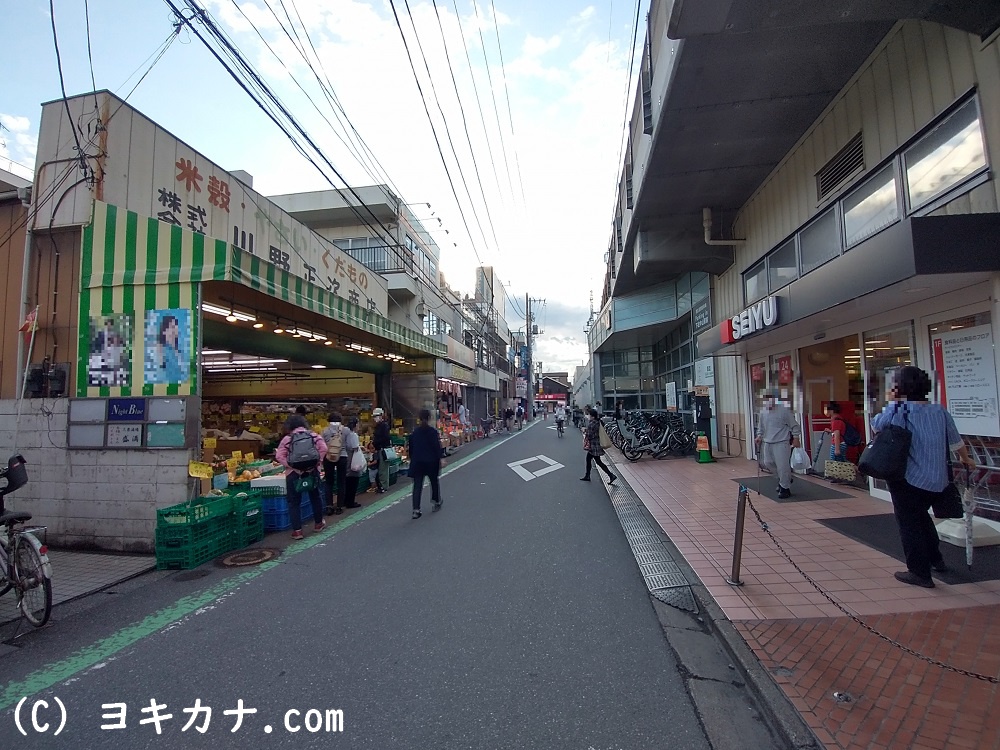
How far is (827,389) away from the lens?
372 inches

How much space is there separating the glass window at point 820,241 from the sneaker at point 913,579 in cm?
480

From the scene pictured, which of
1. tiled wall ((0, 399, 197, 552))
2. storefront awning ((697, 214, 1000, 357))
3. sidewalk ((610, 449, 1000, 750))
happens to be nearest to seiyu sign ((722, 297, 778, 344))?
storefront awning ((697, 214, 1000, 357))

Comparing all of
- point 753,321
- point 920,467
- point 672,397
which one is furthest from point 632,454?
point 920,467

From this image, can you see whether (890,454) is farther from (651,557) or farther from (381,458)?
(381,458)

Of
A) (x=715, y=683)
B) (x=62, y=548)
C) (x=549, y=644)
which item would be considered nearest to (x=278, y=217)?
(x=62, y=548)

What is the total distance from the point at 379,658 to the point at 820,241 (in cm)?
887

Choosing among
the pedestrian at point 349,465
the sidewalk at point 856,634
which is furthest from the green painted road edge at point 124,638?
the sidewalk at point 856,634

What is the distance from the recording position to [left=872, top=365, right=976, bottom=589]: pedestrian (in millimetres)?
3951

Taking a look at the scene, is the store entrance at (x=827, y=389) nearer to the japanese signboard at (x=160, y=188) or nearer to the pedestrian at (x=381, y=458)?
the pedestrian at (x=381, y=458)

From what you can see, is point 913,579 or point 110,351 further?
point 110,351

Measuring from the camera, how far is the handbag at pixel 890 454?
13.1 feet

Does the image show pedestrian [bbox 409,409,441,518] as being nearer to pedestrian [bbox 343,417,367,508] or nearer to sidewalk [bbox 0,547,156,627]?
pedestrian [bbox 343,417,367,508]

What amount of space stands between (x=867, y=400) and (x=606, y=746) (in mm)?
7121

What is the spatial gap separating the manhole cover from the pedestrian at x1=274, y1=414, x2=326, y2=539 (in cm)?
56
